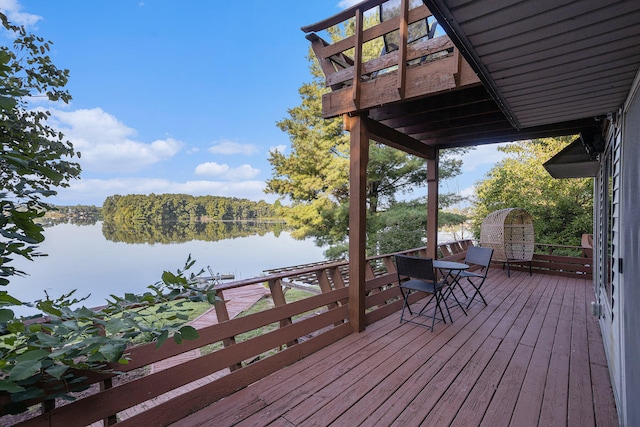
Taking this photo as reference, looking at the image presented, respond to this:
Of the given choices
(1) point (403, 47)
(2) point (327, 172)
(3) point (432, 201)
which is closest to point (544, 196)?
(3) point (432, 201)

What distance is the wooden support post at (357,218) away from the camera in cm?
317

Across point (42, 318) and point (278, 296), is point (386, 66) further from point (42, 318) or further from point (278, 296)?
point (42, 318)

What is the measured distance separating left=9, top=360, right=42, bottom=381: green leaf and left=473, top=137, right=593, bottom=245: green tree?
34.3ft

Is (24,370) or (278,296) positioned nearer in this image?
(24,370)

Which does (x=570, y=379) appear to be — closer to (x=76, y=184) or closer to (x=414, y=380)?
(x=414, y=380)

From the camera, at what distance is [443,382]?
230cm

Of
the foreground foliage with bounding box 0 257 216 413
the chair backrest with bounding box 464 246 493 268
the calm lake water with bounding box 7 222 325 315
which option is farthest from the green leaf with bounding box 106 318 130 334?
the calm lake water with bounding box 7 222 325 315

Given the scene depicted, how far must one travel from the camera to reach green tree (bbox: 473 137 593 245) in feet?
27.9

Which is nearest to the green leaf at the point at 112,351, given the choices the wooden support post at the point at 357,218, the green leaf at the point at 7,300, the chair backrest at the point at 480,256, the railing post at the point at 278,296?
the green leaf at the point at 7,300

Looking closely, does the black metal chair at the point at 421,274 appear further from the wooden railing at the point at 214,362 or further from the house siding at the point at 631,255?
the house siding at the point at 631,255

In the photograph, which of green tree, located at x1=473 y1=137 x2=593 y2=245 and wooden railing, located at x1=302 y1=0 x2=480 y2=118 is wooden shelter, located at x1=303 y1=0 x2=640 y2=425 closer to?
wooden railing, located at x1=302 y1=0 x2=480 y2=118

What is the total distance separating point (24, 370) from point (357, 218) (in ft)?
8.69

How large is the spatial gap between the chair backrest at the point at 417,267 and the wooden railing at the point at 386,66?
1732mm

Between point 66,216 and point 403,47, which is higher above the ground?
point 403,47
